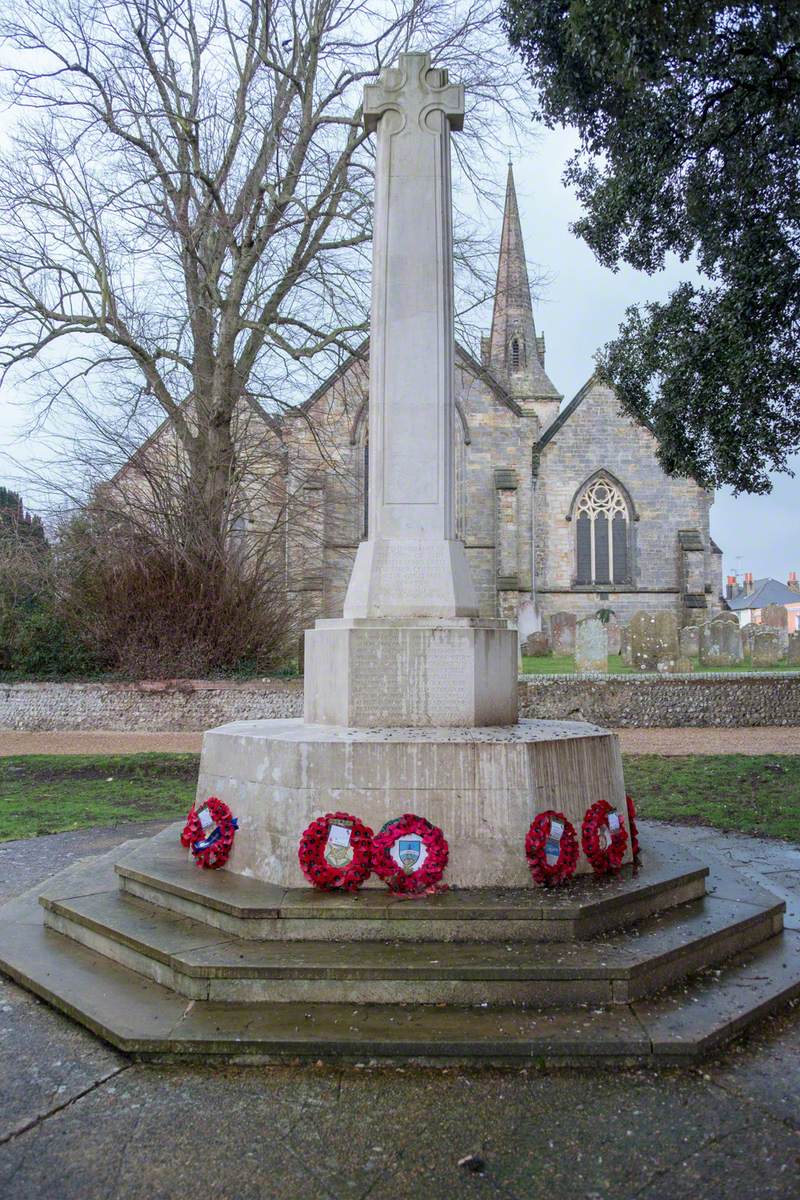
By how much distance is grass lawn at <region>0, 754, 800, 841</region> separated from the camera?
26.2 ft

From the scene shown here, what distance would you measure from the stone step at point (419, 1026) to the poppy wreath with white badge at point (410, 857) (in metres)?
0.72

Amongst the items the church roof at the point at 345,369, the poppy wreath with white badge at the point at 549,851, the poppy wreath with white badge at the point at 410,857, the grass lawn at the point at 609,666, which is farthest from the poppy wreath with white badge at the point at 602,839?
the grass lawn at the point at 609,666

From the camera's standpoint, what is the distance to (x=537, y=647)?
2761cm

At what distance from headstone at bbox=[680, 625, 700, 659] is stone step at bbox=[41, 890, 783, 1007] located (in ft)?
69.7

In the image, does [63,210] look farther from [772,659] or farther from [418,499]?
[772,659]

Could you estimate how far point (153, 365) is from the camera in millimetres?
17578

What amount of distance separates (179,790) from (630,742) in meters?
7.51

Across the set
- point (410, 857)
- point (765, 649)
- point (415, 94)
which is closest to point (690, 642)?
point (765, 649)

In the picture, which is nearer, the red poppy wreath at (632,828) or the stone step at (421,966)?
the stone step at (421,966)

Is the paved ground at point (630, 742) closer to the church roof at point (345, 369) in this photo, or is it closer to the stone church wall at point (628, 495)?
the church roof at point (345, 369)

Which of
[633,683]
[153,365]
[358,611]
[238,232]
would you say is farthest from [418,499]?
[238,232]

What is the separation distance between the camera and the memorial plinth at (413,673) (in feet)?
14.1

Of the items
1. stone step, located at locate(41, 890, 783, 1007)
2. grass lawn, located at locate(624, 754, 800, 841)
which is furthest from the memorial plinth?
grass lawn, located at locate(624, 754, 800, 841)

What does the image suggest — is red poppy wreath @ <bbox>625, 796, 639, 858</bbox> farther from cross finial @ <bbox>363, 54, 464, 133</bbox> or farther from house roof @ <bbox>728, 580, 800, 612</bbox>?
house roof @ <bbox>728, 580, 800, 612</bbox>
